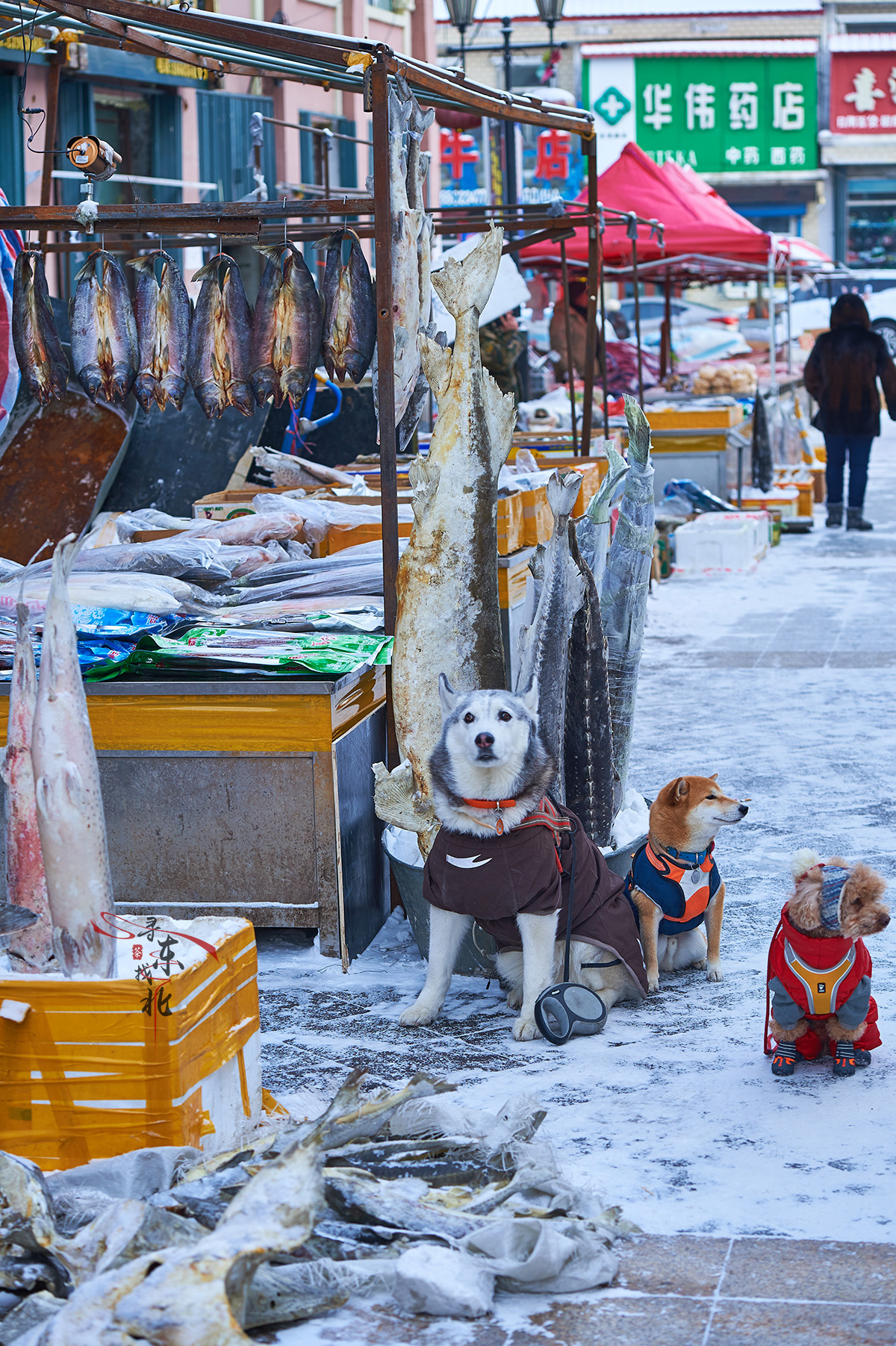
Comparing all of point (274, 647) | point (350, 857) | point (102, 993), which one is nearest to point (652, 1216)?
point (102, 993)

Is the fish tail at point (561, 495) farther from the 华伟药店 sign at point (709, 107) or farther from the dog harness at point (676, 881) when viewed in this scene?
the 华伟药店 sign at point (709, 107)

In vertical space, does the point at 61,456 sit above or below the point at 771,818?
above

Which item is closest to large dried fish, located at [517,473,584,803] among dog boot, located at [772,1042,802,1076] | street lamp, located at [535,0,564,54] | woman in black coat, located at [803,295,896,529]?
dog boot, located at [772,1042,802,1076]

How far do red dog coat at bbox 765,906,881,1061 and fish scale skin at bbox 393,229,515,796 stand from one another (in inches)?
48.5

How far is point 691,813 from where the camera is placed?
3939 mm

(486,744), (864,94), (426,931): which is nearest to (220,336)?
(486,744)

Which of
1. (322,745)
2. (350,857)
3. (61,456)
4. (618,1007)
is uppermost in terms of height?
(61,456)

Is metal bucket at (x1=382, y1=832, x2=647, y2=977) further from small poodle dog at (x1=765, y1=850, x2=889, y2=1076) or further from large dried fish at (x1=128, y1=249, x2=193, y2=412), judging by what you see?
large dried fish at (x1=128, y1=249, x2=193, y2=412)

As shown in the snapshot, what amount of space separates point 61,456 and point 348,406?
2.07m

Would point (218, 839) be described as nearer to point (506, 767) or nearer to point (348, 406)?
point (506, 767)

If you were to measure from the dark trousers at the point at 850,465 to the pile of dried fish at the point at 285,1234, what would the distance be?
1146 cm

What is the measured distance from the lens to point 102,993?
2.85 metres

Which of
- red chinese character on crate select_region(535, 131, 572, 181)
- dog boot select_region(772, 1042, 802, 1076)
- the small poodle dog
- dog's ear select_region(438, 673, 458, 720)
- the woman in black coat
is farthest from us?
red chinese character on crate select_region(535, 131, 572, 181)

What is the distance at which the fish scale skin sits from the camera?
4297 millimetres
